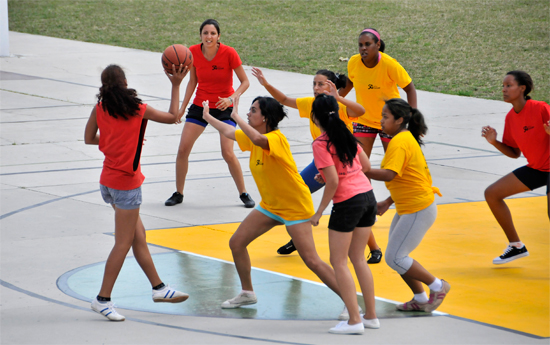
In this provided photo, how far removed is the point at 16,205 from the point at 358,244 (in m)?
5.09

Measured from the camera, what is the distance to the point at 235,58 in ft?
30.4

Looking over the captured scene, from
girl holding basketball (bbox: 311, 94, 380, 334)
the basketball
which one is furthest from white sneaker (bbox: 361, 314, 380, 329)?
the basketball

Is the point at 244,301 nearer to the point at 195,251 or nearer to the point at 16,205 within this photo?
the point at 195,251

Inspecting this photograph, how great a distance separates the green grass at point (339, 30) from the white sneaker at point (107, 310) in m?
14.9

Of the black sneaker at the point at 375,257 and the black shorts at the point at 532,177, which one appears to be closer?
the black shorts at the point at 532,177

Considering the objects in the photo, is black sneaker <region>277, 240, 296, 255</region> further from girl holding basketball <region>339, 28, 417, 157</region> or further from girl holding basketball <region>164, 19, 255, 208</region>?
girl holding basketball <region>164, 19, 255, 208</region>

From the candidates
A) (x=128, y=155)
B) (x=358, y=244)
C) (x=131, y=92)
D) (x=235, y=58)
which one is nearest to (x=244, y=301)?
(x=358, y=244)

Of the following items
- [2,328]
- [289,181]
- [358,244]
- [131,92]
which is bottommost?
[2,328]

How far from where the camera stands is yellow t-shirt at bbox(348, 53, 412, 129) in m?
8.08

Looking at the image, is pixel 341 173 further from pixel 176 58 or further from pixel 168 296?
pixel 176 58

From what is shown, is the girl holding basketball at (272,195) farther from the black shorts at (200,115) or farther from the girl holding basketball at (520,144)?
the black shorts at (200,115)

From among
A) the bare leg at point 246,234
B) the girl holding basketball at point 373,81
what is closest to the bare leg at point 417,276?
the bare leg at point 246,234

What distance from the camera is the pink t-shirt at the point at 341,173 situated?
5.51m

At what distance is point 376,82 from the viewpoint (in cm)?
813
